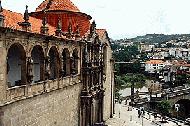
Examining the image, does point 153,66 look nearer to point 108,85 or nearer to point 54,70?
point 108,85

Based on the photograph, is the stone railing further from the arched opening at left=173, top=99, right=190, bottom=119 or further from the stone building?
the arched opening at left=173, top=99, right=190, bottom=119

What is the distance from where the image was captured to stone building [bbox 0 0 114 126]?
21.0 metres

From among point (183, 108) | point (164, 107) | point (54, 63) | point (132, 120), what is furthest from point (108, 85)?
point (183, 108)

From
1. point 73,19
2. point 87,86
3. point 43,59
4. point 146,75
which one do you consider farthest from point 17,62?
point 146,75

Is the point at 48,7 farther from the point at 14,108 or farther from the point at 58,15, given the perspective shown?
the point at 14,108

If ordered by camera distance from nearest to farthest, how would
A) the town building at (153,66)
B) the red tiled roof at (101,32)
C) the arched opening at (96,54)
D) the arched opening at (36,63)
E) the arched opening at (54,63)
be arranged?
the arched opening at (36,63)
the arched opening at (54,63)
the arched opening at (96,54)
the red tiled roof at (101,32)
the town building at (153,66)

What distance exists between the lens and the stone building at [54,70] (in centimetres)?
2104

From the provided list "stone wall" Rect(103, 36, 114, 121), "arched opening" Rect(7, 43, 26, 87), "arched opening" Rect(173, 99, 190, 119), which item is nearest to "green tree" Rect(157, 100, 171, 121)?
"arched opening" Rect(173, 99, 190, 119)

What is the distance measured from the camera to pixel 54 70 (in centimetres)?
2905

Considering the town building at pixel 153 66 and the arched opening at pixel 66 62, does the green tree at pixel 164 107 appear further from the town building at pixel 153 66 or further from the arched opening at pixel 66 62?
the town building at pixel 153 66

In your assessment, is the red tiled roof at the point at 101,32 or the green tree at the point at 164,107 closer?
the red tiled roof at the point at 101,32

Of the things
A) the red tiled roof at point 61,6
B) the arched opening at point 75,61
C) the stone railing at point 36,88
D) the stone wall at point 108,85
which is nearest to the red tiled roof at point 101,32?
the stone wall at point 108,85

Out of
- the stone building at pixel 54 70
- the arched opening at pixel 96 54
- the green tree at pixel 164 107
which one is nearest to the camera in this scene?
the stone building at pixel 54 70

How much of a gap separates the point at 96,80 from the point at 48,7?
882cm
